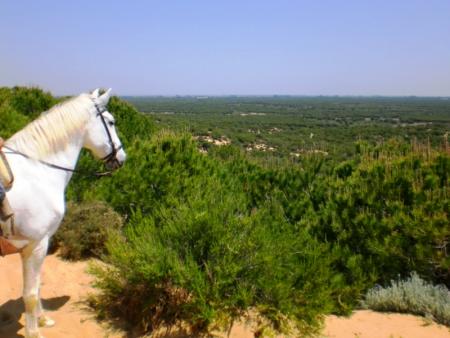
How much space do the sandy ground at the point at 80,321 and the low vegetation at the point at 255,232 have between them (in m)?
0.21

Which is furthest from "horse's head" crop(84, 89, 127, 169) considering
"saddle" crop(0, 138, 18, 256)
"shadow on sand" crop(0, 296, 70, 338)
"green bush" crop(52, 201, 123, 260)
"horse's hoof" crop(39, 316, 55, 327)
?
"green bush" crop(52, 201, 123, 260)

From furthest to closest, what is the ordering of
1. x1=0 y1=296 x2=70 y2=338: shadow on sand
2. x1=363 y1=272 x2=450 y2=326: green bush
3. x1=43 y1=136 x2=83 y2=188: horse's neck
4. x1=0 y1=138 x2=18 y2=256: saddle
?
x1=363 y1=272 x2=450 y2=326: green bush → x1=0 y1=296 x2=70 y2=338: shadow on sand → x1=43 y1=136 x2=83 y2=188: horse's neck → x1=0 y1=138 x2=18 y2=256: saddle

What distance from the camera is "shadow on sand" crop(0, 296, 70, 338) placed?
13.0ft

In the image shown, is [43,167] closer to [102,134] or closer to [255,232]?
[102,134]

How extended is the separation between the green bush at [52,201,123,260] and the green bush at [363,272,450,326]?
3.78m

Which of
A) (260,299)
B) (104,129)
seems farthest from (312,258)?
(104,129)

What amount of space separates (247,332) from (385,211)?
2.84 meters

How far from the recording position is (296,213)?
6.09 meters

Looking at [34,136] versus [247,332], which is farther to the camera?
[247,332]

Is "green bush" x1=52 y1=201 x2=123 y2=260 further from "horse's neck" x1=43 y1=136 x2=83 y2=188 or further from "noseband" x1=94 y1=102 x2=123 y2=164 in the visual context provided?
"horse's neck" x1=43 y1=136 x2=83 y2=188

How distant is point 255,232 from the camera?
4.07 metres

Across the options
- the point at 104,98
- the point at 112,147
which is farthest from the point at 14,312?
the point at 104,98

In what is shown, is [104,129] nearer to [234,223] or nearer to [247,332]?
[234,223]

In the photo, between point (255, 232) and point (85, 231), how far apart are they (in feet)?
10.3
